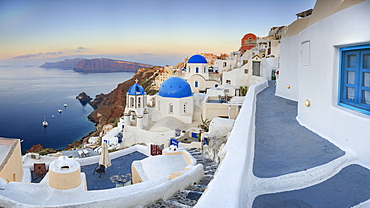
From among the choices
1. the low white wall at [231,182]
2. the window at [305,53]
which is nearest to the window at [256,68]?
the window at [305,53]

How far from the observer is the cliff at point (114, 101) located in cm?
4691

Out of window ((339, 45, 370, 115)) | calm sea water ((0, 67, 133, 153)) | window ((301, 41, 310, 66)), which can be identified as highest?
window ((301, 41, 310, 66))

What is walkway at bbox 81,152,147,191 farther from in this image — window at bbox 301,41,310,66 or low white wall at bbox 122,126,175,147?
low white wall at bbox 122,126,175,147

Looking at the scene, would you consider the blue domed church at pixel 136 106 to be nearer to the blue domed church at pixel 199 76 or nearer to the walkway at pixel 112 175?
the blue domed church at pixel 199 76

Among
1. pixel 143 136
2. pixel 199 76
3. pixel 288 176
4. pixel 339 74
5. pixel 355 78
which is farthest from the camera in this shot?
pixel 199 76

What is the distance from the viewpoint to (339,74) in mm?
3326

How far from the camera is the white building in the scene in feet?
9.25

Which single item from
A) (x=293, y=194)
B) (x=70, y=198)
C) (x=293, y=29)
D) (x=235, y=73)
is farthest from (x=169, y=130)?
(x=293, y=194)

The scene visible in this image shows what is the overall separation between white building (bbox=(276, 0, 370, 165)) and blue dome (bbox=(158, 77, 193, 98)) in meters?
17.3

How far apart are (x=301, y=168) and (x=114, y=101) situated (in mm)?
63012

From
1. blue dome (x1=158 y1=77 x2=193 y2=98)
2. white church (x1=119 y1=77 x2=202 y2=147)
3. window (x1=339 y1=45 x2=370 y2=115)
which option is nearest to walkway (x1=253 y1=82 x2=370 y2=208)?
window (x1=339 y1=45 x2=370 y2=115)

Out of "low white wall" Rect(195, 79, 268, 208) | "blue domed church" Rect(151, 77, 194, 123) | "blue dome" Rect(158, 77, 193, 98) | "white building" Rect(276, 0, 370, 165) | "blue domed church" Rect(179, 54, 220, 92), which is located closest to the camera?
"low white wall" Rect(195, 79, 268, 208)

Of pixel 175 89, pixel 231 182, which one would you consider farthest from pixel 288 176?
pixel 175 89

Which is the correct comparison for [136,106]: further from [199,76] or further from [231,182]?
[231,182]
